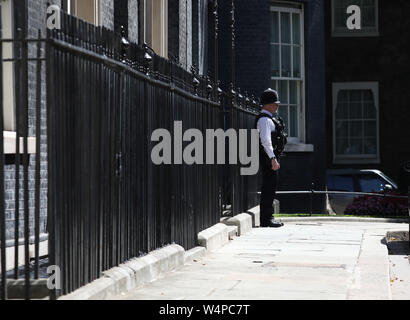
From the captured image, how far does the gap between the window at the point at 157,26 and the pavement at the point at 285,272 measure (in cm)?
374

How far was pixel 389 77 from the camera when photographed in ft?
96.3

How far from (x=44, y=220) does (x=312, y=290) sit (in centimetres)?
265

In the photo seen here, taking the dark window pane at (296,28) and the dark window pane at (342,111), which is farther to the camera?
the dark window pane at (342,111)

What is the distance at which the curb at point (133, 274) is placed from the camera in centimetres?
650

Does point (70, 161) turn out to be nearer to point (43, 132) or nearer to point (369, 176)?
point (43, 132)

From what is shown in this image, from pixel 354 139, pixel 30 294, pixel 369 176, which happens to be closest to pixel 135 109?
pixel 30 294

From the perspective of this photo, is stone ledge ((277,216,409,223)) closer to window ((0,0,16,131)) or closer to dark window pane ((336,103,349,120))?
window ((0,0,16,131))

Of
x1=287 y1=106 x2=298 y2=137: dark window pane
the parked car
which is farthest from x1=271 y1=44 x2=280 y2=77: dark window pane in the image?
the parked car

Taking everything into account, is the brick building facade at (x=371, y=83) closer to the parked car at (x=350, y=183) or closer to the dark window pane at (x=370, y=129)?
the dark window pane at (x=370, y=129)

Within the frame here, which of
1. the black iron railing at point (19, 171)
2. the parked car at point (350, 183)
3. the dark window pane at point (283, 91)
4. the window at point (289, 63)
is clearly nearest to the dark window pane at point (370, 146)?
the parked car at point (350, 183)

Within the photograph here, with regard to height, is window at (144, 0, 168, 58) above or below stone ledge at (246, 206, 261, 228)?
above

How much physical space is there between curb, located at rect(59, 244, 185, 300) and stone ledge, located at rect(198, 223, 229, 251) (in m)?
1.25

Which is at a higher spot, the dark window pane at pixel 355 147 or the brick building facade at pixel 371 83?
the brick building facade at pixel 371 83

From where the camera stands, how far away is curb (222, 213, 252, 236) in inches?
527
